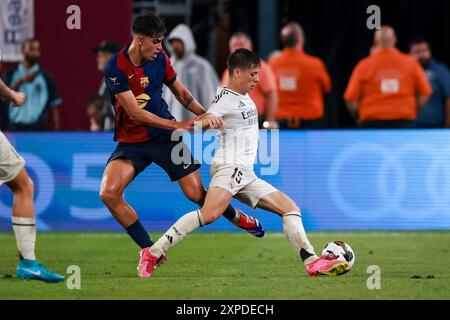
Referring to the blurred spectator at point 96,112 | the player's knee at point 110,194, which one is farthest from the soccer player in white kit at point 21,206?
the blurred spectator at point 96,112

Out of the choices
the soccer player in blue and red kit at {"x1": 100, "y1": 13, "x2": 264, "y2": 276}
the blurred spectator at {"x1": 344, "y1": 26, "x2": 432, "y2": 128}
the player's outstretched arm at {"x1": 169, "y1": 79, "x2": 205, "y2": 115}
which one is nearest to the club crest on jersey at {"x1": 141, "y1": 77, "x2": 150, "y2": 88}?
the soccer player in blue and red kit at {"x1": 100, "y1": 13, "x2": 264, "y2": 276}

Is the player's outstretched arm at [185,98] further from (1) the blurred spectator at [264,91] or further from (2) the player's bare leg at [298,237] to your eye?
(1) the blurred spectator at [264,91]

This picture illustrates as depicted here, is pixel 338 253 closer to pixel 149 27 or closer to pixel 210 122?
pixel 210 122

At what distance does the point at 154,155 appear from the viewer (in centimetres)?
1074

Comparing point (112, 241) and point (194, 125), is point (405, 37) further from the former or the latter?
point (194, 125)

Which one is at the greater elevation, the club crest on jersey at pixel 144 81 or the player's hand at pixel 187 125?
the club crest on jersey at pixel 144 81

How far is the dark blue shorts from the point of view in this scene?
1070 centimetres

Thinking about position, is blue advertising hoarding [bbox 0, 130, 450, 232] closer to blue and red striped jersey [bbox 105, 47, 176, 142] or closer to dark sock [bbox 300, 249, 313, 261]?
blue and red striped jersey [bbox 105, 47, 176, 142]

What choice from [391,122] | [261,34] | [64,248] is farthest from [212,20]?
[64,248]

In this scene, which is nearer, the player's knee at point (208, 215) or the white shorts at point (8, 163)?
the white shorts at point (8, 163)

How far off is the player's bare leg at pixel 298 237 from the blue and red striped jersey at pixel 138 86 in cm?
120

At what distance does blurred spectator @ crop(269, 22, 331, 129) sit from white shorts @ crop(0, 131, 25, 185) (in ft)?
23.3

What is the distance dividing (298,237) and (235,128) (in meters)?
1.07

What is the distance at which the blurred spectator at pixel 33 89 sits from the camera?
16.6 m
